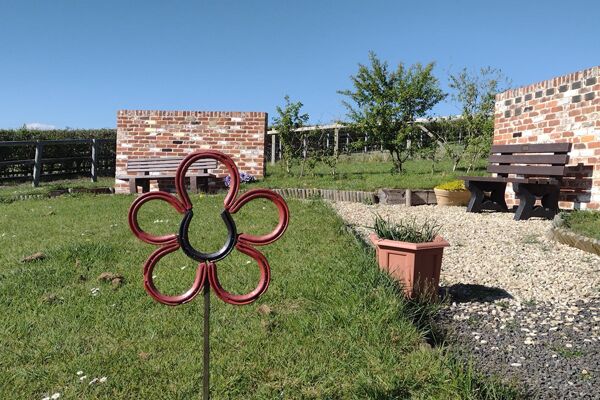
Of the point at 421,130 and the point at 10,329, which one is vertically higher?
the point at 421,130

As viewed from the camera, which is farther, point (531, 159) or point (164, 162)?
point (164, 162)

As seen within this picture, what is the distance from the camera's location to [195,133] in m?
11.3

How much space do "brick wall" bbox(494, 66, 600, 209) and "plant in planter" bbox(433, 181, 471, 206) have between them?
27.8 inches

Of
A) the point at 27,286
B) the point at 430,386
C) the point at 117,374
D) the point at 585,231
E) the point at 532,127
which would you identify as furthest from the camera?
the point at 532,127

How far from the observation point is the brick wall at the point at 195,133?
443 inches

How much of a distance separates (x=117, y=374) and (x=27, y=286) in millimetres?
1661

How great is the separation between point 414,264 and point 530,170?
457 centimetres

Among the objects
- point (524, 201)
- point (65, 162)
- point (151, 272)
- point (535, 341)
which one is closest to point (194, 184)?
point (524, 201)

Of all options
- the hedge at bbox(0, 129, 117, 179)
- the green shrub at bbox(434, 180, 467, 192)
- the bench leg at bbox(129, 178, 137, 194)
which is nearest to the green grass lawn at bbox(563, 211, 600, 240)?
the green shrub at bbox(434, 180, 467, 192)

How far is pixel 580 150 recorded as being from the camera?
684 centimetres

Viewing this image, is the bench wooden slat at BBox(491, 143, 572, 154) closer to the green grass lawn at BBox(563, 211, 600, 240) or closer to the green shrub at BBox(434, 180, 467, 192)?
the green shrub at BBox(434, 180, 467, 192)

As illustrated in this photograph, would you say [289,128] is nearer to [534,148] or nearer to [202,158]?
[534,148]

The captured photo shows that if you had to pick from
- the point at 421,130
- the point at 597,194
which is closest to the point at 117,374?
the point at 597,194

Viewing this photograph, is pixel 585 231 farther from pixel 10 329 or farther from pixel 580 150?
pixel 10 329
